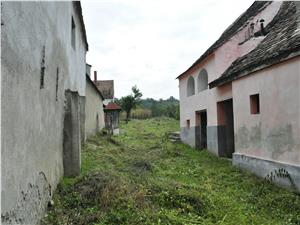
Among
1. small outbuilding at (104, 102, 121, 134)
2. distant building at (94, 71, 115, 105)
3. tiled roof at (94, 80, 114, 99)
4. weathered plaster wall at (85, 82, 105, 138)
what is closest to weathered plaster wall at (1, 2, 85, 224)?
weathered plaster wall at (85, 82, 105, 138)

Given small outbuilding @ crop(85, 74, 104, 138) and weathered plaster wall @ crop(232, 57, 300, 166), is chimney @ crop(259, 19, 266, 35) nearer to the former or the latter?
weathered plaster wall @ crop(232, 57, 300, 166)

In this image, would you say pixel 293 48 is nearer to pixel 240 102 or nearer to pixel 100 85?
pixel 240 102

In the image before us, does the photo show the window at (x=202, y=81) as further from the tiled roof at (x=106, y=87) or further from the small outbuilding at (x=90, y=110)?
the tiled roof at (x=106, y=87)

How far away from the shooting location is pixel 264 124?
27.1 feet

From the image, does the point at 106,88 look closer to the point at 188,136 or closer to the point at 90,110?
the point at 90,110

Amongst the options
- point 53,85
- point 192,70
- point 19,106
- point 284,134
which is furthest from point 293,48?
point 192,70

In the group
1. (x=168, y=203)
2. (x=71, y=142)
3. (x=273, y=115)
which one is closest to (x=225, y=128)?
(x=273, y=115)

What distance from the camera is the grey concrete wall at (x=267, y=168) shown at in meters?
6.81

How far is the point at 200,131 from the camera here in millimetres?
16297

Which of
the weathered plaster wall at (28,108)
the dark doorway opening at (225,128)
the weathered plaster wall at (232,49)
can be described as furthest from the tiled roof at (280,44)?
the weathered plaster wall at (28,108)

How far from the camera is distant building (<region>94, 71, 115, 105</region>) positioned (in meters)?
39.5

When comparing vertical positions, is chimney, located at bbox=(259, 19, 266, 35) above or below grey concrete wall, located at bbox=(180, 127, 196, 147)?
above

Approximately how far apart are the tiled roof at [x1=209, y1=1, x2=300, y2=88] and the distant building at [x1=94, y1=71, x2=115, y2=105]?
2958 cm

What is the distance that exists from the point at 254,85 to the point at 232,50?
3786 millimetres
